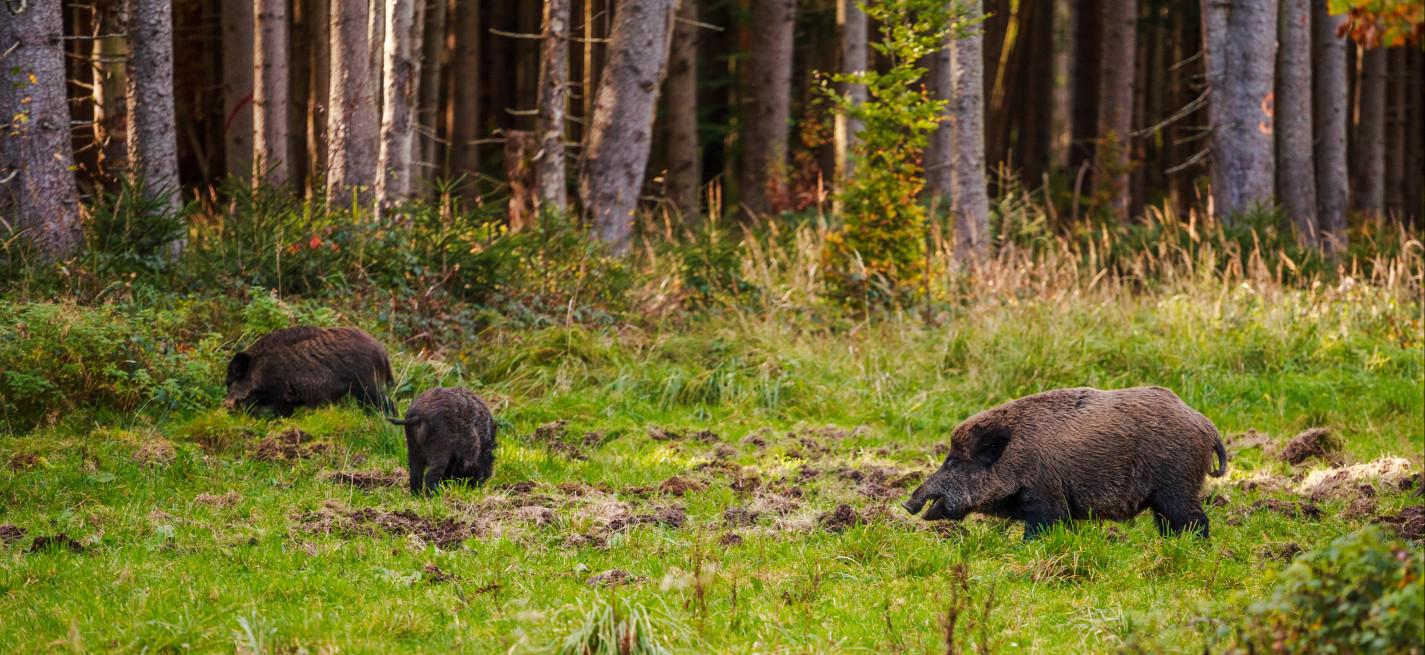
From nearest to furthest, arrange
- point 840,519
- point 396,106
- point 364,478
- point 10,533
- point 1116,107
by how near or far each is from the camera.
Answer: point 10,533, point 840,519, point 364,478, point 396,106, point 1116,107

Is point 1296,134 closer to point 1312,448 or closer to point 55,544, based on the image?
point 1312,448

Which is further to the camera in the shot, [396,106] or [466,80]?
[466,80]

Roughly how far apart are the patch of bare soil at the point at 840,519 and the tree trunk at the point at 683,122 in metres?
13.7

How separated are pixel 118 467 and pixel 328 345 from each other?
75.1 inches

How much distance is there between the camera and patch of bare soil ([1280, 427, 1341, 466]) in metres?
9.45

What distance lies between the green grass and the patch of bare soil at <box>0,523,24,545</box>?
7cm

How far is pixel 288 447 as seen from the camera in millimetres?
9164

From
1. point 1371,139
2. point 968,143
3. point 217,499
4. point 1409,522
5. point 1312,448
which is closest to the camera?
point 1409,522

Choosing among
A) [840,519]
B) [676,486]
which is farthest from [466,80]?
[840,519]

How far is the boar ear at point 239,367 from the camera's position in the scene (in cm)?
984

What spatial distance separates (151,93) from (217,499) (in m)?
5.96

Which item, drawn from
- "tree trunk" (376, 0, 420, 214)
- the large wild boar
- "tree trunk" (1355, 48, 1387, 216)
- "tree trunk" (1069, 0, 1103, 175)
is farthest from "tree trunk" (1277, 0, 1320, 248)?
the large wild boar

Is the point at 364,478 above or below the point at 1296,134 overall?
below

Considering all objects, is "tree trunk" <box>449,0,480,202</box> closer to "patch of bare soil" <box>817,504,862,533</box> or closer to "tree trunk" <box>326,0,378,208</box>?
"tree trunk" <box>326,0,378,208</box>
